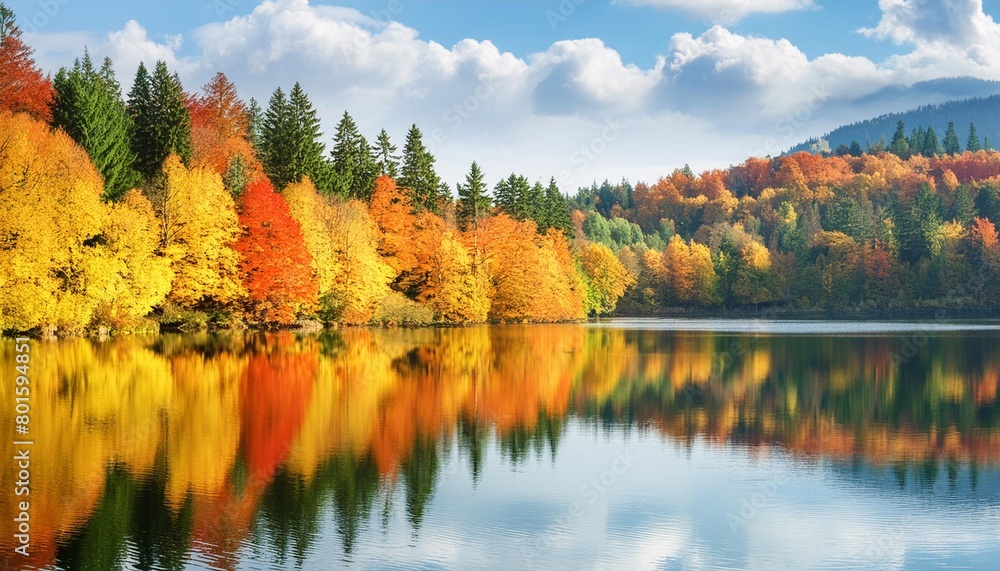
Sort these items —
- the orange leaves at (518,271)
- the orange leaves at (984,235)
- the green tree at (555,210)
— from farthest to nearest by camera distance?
the orange leaves at (984,235) → the green tree at (555,210) → the orange leaves at (518,271)

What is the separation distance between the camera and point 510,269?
85.8m

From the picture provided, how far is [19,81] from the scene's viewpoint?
2441 inches

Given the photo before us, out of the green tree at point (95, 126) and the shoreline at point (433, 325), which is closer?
the shoreline at point (433, 325)

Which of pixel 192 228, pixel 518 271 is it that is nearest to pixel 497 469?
pixel 192 228

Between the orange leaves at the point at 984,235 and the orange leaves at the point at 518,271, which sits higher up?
the orange leaves at the point at 984,235

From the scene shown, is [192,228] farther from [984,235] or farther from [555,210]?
[984,235]

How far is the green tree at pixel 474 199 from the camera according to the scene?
85438 mm

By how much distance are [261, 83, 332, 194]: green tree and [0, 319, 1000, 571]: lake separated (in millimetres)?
40380

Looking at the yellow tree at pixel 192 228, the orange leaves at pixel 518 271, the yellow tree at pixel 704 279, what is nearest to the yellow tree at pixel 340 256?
the yellow tree at pixel 192 228

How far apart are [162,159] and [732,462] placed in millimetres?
54970

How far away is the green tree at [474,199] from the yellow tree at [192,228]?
104 feet

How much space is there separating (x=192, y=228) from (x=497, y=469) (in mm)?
42969
